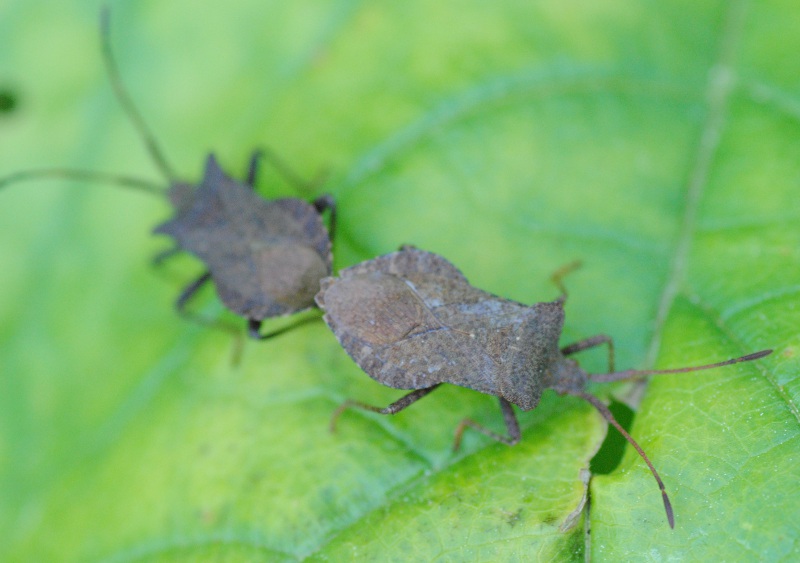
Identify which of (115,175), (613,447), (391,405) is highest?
(115,175)

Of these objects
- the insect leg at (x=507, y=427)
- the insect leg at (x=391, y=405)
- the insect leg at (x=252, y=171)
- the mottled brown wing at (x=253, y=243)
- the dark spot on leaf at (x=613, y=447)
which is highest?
the insect leg at (x=252, y=171)

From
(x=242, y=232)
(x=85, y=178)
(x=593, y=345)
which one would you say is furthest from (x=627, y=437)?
(x=85, y=178)

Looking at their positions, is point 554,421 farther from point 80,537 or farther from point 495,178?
point 80,537

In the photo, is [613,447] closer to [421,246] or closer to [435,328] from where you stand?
[435,328]

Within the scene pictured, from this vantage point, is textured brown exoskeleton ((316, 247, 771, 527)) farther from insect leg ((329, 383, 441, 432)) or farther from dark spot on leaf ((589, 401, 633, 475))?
dark spot on leaf ((589, 401, 633, 475))

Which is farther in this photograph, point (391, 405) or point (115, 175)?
point (115, 175)

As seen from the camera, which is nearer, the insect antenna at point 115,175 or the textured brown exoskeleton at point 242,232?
the textured brown exoskeleton at point 242,232

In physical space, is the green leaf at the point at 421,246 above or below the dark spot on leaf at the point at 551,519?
above

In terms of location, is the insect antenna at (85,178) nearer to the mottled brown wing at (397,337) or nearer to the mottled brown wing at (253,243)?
the mottled brown wing at (253,243)

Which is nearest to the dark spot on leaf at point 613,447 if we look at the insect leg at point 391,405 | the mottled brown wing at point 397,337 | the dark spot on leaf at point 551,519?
the dark spot on leaf at point 551,519
